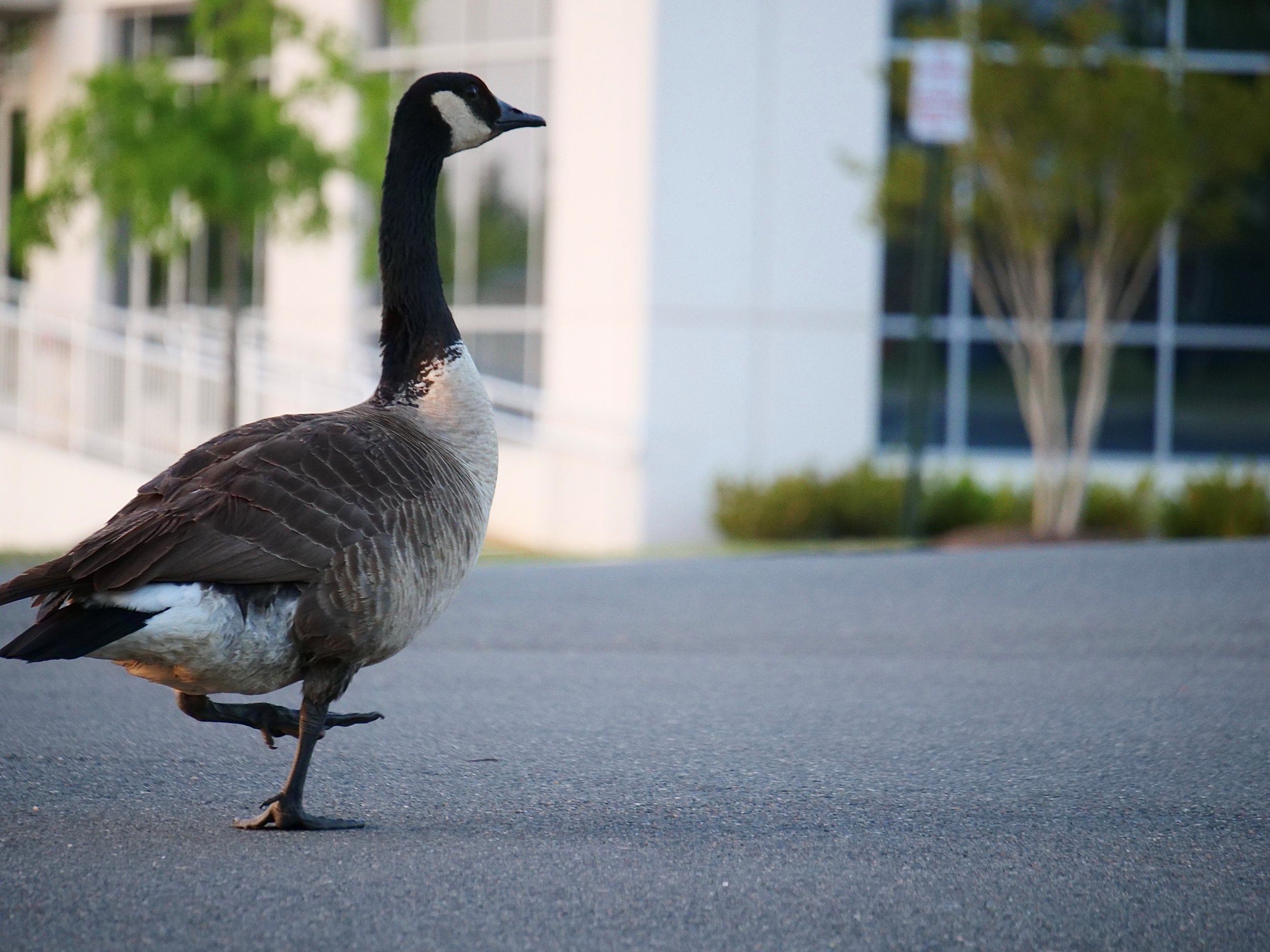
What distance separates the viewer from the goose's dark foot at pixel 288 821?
4.26 metres

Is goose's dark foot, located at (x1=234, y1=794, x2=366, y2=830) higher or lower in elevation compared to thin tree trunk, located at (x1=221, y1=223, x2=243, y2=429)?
lower

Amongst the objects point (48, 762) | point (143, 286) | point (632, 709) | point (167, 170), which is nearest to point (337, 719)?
point (48, 762)

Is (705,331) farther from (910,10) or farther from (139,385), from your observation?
(139,385)

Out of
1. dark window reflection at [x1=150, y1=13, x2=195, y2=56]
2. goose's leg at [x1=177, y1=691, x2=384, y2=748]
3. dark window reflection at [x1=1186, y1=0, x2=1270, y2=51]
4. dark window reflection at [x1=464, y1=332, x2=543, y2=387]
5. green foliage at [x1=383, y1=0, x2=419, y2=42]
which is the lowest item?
goose's leg at [x1=177, y1=691, x2=384, y2=748]

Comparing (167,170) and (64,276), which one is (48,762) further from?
(64,276)

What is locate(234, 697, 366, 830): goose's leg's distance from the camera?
420cm

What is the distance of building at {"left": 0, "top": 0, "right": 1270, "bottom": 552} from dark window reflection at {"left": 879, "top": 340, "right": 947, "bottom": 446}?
0.14 feet

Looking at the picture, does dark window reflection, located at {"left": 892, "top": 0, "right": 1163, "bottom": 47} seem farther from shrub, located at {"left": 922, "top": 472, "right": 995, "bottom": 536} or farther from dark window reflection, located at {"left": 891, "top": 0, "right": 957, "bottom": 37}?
shrub, located at {"left": 922, "top": 472, "right": 995, "bottom": 536}

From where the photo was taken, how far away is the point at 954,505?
17375 mm

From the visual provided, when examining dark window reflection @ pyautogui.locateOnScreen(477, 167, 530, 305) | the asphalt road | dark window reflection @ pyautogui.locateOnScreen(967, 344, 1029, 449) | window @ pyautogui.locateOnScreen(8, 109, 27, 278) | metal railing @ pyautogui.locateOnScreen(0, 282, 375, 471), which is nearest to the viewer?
the asphalt road

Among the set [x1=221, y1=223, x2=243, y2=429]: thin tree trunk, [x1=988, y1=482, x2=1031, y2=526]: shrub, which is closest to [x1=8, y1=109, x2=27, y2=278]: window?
[x1=221, y1=223, x2=243, y2=429]: thin tree trunk

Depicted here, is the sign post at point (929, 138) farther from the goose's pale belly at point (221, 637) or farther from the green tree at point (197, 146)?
the goose's pale belly at point (221, 637)

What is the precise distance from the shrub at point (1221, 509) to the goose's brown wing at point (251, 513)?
13.6 m

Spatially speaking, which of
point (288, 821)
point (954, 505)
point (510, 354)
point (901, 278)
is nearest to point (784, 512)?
point (954, 505)
